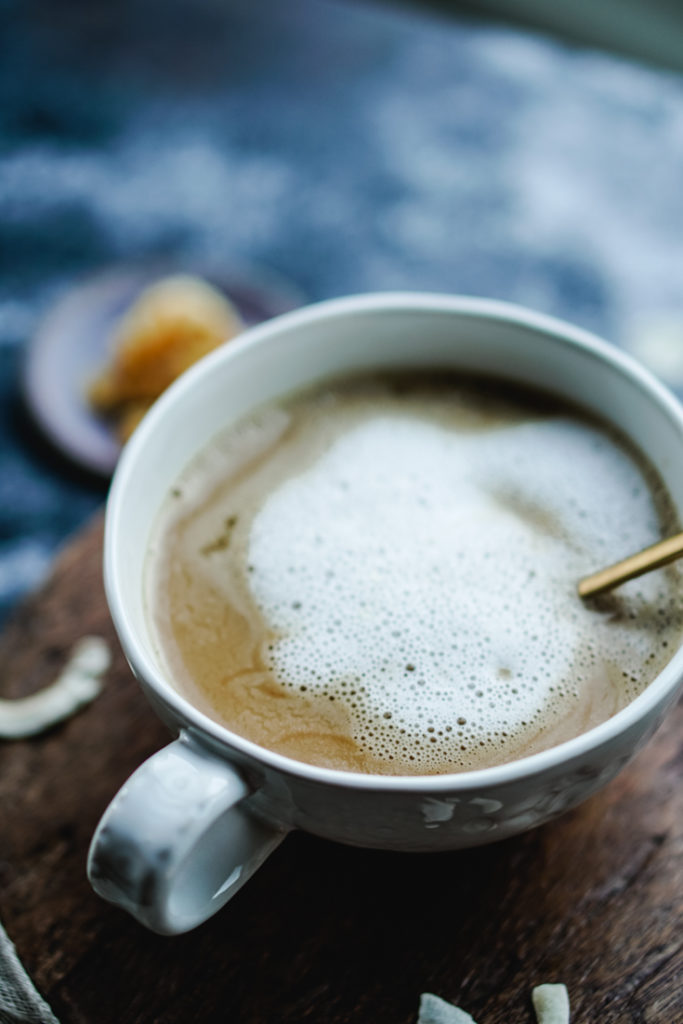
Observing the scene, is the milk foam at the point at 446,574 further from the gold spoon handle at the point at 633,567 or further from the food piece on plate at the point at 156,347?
the food piece on plate at the point at 156,347

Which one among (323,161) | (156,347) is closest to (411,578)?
(156,347)

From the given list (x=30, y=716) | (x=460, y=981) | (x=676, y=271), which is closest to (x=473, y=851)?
(x=460, y=981)

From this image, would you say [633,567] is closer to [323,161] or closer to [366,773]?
[366,773]

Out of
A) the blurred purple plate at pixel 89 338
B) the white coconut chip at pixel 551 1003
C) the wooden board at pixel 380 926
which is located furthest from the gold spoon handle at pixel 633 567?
the blurred purple plate at pixel 89 338

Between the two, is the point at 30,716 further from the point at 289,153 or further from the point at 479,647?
the point at 289,153

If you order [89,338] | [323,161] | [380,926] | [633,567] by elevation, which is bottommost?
[89,338]

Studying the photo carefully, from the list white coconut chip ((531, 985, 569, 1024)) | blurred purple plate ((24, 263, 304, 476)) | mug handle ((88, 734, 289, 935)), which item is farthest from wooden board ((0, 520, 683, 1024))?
blurred purple plate ((24, 263, 304, 476))
